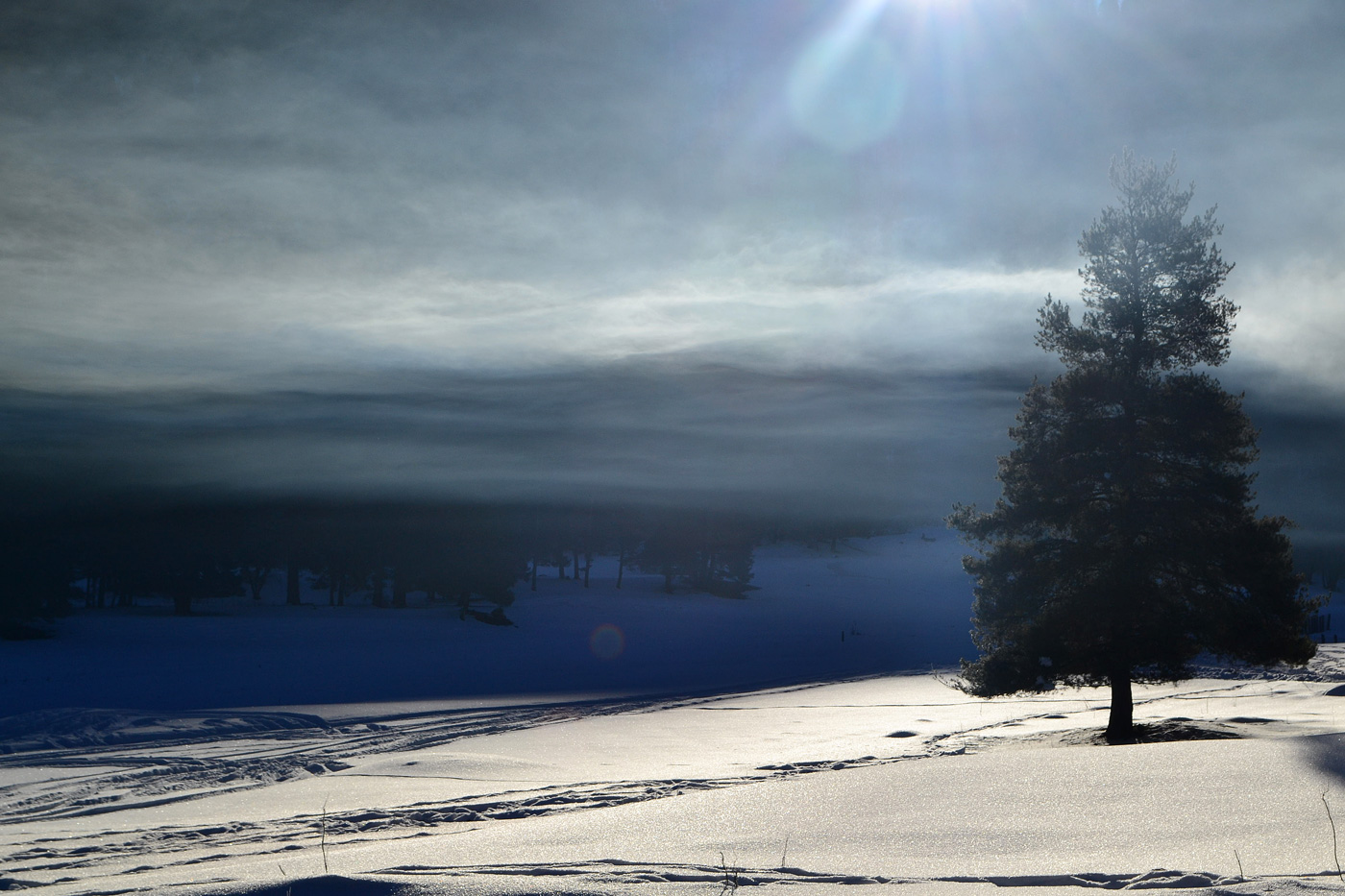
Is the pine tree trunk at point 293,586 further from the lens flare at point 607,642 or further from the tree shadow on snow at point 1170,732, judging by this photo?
the tree shadow on snow at point 1170,732

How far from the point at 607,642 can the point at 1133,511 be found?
121 feet

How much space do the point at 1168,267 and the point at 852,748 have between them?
9790 millimetres

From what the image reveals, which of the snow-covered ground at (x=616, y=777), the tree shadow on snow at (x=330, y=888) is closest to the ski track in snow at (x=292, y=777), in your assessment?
the snow-covered ground at (x=616, y=777)

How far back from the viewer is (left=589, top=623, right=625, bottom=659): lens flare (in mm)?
44244

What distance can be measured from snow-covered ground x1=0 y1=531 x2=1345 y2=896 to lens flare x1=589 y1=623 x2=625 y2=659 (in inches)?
147

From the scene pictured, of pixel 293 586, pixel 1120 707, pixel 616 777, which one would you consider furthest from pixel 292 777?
pixel 293 586

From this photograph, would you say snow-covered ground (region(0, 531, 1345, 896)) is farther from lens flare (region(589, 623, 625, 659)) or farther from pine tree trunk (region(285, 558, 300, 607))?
pine tree trunk (region(285, 558, 300, 607))

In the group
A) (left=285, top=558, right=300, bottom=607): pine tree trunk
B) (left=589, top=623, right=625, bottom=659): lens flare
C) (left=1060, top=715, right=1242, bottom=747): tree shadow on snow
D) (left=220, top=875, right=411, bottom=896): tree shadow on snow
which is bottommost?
(left=589, top=623, right=625, bottom=659): lens flare

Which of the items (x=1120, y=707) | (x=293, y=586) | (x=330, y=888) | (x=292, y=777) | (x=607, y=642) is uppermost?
(x=330, y=888)

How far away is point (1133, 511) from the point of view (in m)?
14.6

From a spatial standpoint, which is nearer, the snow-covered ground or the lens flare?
the snow-covered ground

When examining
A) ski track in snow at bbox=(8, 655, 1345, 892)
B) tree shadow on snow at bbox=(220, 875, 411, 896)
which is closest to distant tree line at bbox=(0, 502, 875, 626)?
ski track in snow at bbox=(8, 655, 1345, 892)

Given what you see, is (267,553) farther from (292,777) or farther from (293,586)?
(292,777)

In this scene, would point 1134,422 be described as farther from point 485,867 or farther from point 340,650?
point 340,650
